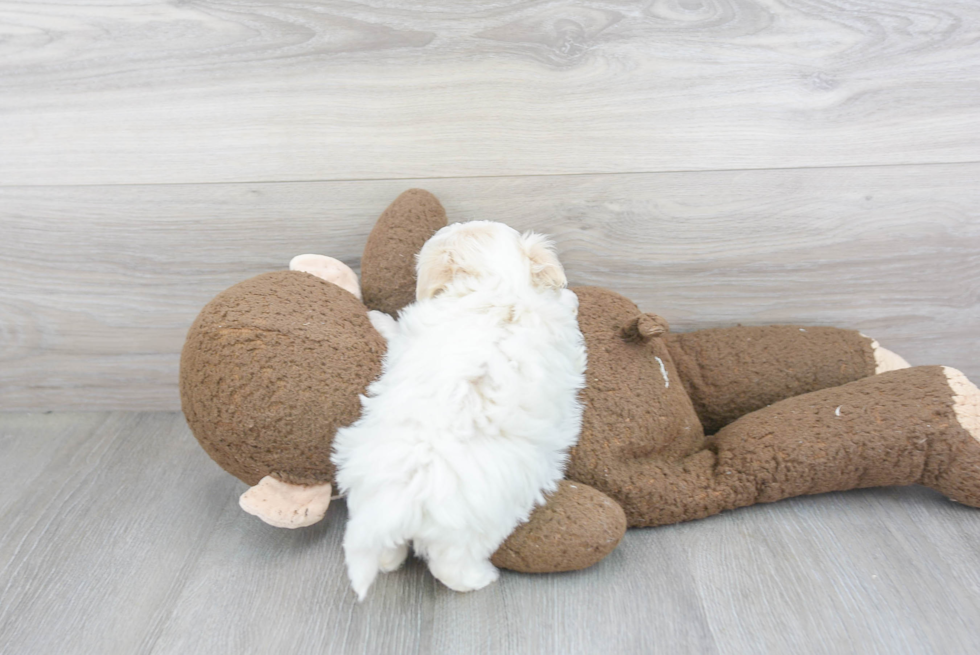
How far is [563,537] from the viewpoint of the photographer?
701mm

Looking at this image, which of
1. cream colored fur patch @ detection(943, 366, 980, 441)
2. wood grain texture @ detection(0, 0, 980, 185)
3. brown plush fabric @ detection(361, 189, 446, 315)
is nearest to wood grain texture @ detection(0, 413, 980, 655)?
cream colored fur patch @ detection(943, 366, 980, 441)

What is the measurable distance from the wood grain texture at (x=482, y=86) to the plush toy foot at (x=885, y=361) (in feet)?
0.86

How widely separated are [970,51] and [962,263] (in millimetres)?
292

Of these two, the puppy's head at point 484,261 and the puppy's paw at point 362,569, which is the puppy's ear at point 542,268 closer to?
the puppy's head at point 484,261

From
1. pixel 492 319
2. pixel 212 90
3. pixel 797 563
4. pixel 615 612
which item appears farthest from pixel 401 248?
pixel 797 563

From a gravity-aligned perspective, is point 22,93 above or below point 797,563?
above

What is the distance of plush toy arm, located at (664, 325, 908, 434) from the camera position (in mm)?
901

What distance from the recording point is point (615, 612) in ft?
2.26

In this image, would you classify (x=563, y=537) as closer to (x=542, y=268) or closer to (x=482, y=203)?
(x=542, y=268)

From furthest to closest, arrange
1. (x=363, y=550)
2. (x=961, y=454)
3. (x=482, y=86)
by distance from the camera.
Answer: (x=482, y=86), (x=961, y=454), (x=363, y=550)

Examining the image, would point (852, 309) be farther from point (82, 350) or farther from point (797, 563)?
point (82, 350)

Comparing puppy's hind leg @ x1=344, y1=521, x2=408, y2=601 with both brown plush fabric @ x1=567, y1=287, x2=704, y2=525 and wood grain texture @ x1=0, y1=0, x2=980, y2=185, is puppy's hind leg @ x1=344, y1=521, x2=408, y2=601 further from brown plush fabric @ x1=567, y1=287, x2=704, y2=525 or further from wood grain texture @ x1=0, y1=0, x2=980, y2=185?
wood grain texture @ x1=0, y1=0, x2=980, y2=185

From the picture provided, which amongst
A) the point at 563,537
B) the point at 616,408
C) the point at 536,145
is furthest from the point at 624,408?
the point at 536,145

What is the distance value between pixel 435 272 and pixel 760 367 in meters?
0.47
